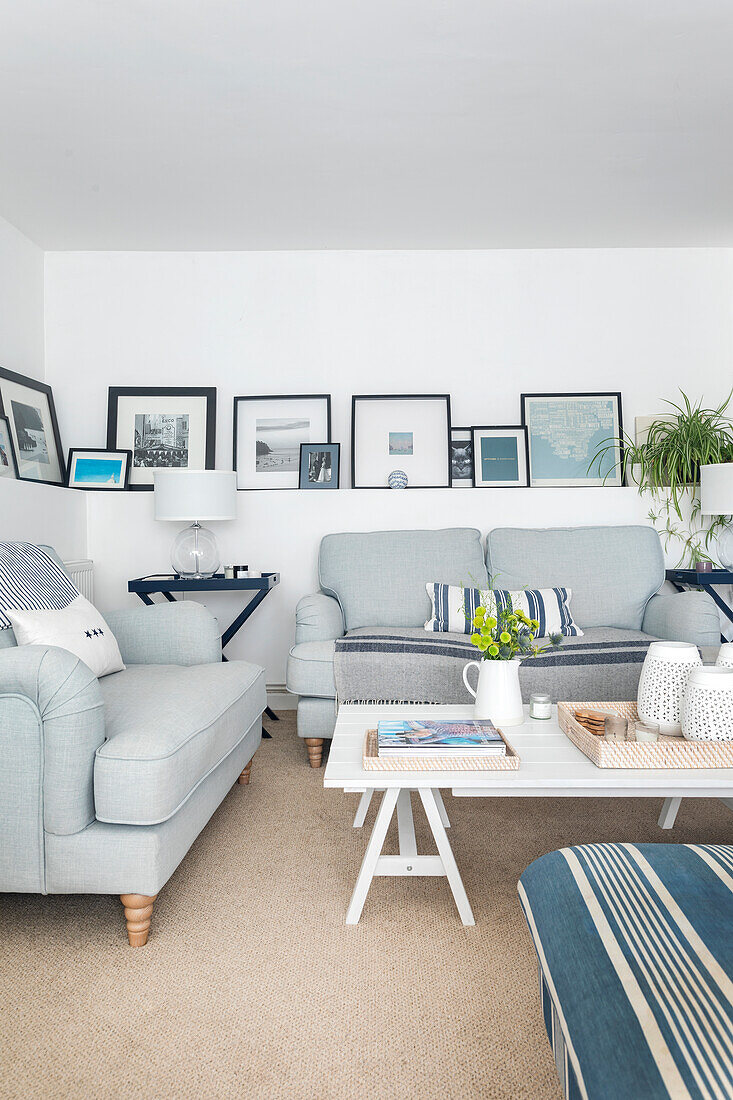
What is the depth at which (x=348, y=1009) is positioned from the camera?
5.17ft

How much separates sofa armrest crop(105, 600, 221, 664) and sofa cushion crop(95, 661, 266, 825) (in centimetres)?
11

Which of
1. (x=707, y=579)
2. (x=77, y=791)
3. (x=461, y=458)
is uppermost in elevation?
(x=461, y=458)

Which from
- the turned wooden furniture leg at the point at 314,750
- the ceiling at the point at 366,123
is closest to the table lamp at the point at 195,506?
the turned wooden furniture leg at the point at 314,750

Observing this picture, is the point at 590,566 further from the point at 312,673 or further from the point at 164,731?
the point at 164,731

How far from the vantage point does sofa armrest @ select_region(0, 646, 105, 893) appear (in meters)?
1.77

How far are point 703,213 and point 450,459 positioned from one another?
1.78 meters

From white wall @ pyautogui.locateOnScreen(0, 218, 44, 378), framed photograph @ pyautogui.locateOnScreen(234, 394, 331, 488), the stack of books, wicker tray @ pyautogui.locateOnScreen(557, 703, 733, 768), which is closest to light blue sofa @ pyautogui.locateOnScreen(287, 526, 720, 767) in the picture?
framed photograph @ pyautogui.locateOnScreen(234, 394, 331, 488)

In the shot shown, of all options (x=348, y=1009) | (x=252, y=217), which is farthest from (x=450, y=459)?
(x=348, y=1009)

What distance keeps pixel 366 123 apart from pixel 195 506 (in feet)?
5.89

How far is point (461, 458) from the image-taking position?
14.4 feet

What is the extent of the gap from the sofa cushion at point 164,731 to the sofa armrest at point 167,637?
110 mm

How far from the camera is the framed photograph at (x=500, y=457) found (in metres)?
4.38

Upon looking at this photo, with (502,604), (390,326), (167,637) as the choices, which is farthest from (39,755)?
(390,326)

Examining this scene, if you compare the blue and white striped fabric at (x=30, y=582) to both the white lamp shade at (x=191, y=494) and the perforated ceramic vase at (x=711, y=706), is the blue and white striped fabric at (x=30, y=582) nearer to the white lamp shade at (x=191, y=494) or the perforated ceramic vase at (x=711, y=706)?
the white lamp shade at (x=191, y=494)
